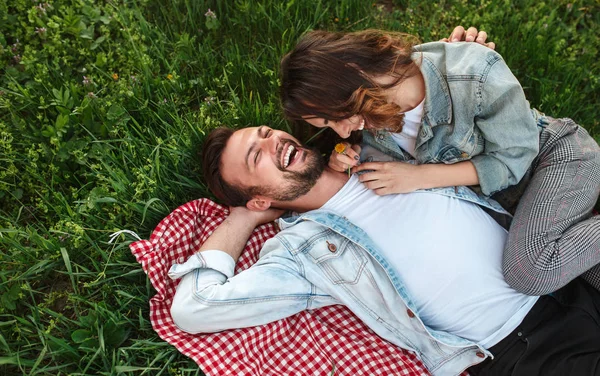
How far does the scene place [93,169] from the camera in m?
3.13

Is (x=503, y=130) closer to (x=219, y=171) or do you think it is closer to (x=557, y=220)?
(x=557, y=220)

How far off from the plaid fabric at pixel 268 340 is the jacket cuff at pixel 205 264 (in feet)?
0.50

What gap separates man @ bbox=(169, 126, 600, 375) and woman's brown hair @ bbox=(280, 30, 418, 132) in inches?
16.3

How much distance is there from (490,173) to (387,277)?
826 mm

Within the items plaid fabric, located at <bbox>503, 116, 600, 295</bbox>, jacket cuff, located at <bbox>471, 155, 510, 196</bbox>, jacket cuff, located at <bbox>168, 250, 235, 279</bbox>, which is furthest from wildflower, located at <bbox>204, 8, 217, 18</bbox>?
plaid fabric, located at <bbox>503, 116, 600, 295</bbox>

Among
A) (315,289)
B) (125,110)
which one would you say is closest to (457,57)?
(315,289)

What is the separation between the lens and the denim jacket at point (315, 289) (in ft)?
8.92

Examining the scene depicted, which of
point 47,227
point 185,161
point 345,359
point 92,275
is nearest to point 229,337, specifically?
point 345,359

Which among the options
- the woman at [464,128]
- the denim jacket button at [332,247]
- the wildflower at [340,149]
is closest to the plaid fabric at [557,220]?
the woman at [464,128]

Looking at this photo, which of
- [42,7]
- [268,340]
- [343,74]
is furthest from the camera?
[42,7]

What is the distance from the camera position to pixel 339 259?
2916 mm

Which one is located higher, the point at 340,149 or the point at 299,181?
the point at 340,149

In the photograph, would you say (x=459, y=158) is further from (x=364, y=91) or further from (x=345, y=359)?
(x=345, y=359)

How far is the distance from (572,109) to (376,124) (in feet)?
5.84
